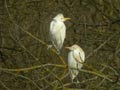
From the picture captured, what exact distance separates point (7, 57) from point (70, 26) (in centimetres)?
135

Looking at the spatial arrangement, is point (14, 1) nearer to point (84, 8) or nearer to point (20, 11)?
point (20, 11)

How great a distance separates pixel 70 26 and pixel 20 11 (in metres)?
1.01

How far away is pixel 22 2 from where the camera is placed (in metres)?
12.4

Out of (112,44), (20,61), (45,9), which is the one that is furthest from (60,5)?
(112,44)

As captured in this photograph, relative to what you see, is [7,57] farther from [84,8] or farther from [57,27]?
[57,27]

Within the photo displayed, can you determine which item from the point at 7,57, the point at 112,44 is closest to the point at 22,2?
the point at 7,57

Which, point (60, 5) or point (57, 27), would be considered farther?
point (60, 5)

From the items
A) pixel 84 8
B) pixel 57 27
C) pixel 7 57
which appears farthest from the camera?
pixel 84 8

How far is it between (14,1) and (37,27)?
0.83 m

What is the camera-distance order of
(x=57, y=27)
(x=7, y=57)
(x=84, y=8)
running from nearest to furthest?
(x=57, y=27) < (x=7, y=57) < (x=84, y=8)

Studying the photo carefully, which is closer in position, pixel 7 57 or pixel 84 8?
pixel 7 57

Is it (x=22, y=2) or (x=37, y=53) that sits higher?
(x=22, y=2)

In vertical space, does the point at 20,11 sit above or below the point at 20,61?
above

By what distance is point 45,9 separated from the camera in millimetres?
12992
